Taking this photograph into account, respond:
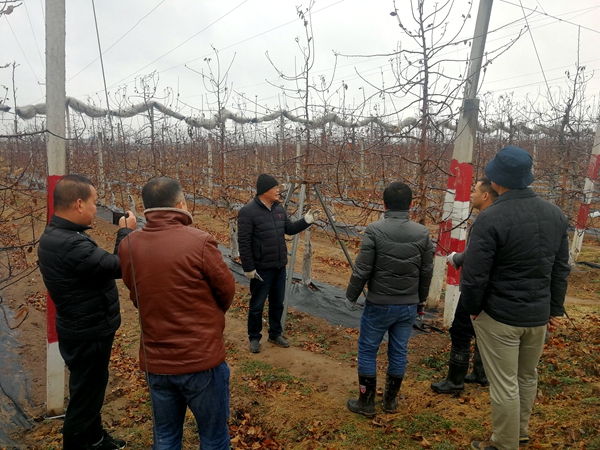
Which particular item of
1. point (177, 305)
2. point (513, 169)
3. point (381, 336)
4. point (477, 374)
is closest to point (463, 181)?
point (477, 374)

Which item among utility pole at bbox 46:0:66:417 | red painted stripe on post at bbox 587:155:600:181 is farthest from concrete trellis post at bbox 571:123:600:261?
utility pole at bbox 46:0:66:417

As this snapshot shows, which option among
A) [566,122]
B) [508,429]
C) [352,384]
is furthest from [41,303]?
[566,122]

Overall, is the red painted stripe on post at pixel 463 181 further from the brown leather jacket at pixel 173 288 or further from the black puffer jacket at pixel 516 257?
the brown leather jacket at pixel 173 288

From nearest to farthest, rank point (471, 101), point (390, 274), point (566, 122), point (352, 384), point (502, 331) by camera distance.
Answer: point (502, 331) → point (390, 274) → point (352, 384) → point (471, 101) → point (566, 122)

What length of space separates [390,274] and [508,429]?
124 centimetres

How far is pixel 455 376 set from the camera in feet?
11.5

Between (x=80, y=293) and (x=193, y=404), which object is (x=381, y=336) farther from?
(x=80, y=293)

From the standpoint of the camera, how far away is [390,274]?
3.00m

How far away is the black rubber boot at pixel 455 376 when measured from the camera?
3469 mm

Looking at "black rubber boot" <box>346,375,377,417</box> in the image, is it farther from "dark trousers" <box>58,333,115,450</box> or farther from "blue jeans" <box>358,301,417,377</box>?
"dark trousers" <box>58,333,115,450</box>

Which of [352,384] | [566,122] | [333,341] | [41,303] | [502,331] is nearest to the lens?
[502,331]

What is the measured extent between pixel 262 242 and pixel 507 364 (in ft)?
8.69

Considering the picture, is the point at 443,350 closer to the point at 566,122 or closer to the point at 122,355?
the point at 122,355

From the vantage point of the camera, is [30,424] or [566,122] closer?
[30,424]
